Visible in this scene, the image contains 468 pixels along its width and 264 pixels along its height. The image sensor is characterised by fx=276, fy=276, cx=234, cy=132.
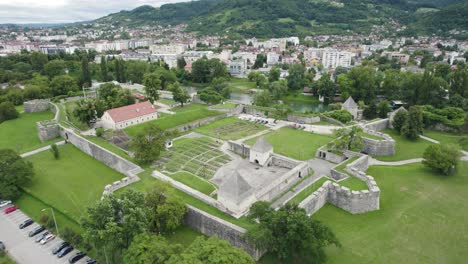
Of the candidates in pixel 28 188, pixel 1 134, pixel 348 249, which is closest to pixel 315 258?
pixel 348 249

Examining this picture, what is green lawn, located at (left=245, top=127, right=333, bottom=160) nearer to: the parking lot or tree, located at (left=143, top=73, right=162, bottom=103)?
the parking lot

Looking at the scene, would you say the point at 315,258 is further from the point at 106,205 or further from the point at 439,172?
the point at 439,172

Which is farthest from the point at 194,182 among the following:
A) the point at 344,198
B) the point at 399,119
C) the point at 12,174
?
the point at 399,119

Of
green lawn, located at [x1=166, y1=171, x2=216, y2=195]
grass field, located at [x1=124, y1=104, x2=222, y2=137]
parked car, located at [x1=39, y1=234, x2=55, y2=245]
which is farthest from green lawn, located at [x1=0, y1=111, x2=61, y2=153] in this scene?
green lawn, located at [x1=166, y1=171, x2=216, y2=195]

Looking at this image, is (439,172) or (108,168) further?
(108,168)

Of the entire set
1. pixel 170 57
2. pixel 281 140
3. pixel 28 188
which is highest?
pixel 170 57

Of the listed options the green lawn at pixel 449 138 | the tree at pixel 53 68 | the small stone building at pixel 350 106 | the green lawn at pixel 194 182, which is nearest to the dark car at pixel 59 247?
the green lawn at pixel 194 182

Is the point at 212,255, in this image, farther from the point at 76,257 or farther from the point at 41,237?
the point at 41,237
